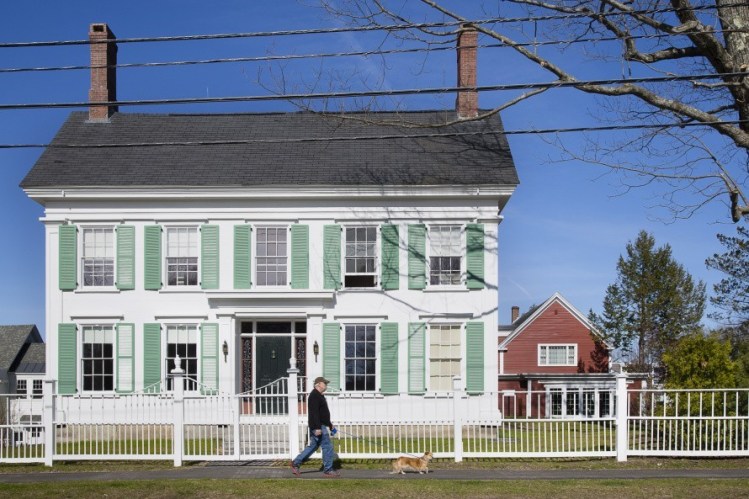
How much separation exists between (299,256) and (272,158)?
9.68 ft

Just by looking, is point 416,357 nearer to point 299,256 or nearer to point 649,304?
point 299,256

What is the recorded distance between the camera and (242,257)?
75.6 feet

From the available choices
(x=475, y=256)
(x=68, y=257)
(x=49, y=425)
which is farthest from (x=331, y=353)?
(x=49, y=425)

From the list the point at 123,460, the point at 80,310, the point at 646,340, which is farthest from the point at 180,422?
the point at 646,340

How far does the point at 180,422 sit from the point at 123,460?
5.16ft

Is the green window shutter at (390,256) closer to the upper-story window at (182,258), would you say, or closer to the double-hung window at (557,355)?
the upper-story window at (182,258)

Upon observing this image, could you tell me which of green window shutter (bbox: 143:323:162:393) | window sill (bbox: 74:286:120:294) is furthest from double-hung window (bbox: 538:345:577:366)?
window sill (bbox: 74:286:120:294)

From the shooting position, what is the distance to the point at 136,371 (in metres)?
22.9

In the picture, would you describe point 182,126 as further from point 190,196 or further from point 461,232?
point 461,232

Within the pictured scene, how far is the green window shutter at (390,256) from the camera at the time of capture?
75.6ft

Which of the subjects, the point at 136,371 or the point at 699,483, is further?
the point at 136,371

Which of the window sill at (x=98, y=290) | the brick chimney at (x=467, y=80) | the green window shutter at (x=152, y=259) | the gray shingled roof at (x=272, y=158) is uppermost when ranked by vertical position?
the brick chimney at (x=467, y=80)

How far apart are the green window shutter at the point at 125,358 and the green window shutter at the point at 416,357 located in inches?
274

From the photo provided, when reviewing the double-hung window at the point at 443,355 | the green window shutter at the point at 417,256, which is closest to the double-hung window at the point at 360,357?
the double-hung window at the point at 443,355
